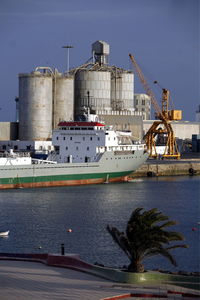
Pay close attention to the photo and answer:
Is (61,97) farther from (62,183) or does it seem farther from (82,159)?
(62,183)

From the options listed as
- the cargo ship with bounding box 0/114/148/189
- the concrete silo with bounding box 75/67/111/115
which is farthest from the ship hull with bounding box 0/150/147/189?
the concrete silo with bounding box 75/67/111/115

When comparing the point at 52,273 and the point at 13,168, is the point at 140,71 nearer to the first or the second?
the point at 13,168

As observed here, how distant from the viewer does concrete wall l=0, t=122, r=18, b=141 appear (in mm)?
77912

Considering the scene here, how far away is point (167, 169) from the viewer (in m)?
69.3

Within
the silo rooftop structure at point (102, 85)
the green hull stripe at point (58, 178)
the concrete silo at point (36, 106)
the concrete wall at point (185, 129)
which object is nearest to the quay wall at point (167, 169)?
the green hull stripe at point (58, 178)

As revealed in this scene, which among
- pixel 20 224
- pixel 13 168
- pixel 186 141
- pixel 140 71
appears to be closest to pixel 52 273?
pixel 20 224

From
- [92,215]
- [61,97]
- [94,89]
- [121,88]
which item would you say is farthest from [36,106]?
[92,215]

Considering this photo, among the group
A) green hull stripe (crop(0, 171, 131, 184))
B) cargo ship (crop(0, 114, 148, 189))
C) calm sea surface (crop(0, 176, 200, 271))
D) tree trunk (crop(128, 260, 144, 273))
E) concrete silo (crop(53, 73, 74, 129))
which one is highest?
concrete silo (crop(53, 73, 74, 129))

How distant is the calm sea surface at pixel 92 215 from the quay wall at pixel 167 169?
21.9ft

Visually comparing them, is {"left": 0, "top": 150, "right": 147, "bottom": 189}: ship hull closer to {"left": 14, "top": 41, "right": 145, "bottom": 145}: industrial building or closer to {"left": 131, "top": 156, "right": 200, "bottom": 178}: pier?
{"left": 131, "top": 156, "right": 200, "bottom": 178}: pier

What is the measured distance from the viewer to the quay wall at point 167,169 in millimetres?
66938

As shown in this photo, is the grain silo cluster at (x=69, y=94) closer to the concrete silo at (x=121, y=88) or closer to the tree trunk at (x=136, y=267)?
the concrete silo at (x=121, y=88)

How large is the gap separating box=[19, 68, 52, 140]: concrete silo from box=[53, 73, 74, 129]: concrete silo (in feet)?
6.55

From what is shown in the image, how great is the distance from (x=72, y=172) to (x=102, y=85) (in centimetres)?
3156
